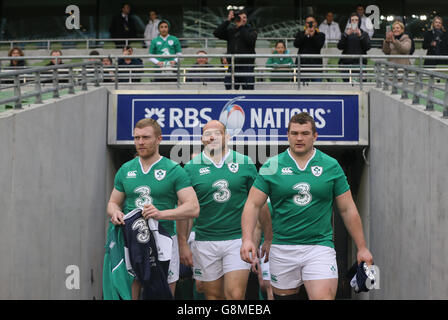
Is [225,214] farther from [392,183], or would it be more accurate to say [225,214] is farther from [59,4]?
[59,4]

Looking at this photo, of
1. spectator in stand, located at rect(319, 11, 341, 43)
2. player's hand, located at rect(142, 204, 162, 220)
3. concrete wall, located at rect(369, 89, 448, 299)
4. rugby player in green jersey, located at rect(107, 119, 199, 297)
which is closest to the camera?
player's hand, located at rect(142, 204, 162, 220)

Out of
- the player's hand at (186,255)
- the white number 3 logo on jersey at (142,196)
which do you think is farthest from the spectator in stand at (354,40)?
the white number 3 logo on jersey at (142,196)

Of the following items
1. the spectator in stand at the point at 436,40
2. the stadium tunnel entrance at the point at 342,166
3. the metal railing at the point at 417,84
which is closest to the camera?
the metal railing at the point at 417,84

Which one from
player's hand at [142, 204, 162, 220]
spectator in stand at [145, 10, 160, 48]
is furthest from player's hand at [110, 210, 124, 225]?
spectator in stand at [145, 10, 160, 48]

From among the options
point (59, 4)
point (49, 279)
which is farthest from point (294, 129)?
point (59, 4)

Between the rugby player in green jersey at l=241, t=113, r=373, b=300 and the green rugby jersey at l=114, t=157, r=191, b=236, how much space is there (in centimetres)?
122

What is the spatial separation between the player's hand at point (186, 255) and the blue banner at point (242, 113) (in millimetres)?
5953

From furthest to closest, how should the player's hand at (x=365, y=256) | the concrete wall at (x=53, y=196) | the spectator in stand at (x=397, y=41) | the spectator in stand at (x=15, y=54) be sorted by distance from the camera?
1. the spectator in stand at (x=15, y=54)
2. the spectator in stand at (x=397, y=41)
3. the concrete wall at (x=53, y=196)
4. the player's hand at (x=365, y=256)

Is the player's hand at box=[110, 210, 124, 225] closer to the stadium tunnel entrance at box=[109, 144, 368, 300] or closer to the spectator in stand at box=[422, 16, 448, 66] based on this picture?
the stadium tunnel entrance at box=[109, 144, 368, 300]

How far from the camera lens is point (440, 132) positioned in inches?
373

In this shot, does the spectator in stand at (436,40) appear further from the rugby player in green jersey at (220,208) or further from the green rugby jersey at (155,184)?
the green rugby jersey at (155,184)

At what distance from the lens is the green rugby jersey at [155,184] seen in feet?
29.0

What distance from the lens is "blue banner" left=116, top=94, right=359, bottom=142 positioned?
1519 centimetres

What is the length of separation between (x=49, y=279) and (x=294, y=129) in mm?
5037
